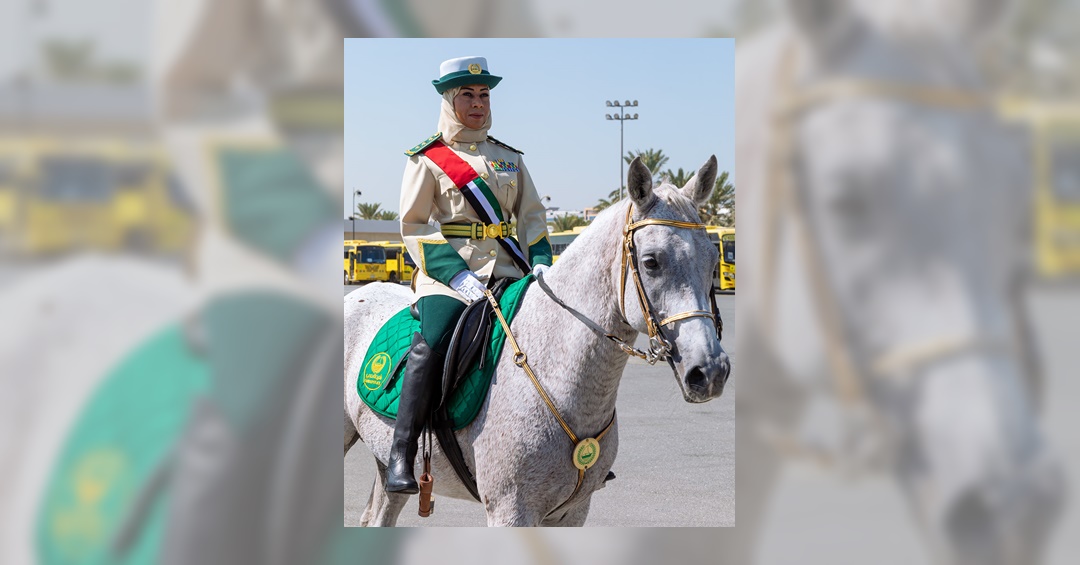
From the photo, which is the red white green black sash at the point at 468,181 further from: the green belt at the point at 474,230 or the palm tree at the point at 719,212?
the palm tree at the point at 719,212

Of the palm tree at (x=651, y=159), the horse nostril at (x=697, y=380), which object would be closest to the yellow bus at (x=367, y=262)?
the palm tree at (x=651, y=159)

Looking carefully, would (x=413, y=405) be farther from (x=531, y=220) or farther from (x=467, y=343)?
(x=531, y=220)

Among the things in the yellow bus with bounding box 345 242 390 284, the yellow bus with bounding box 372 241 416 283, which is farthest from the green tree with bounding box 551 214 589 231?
the yellow bus with bounding box 372 241 416 283

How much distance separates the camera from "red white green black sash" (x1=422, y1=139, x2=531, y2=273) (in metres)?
3.88

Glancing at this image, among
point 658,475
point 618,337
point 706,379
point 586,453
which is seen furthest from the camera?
point 658,475

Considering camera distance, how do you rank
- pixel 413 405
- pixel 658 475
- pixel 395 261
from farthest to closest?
pixel 395 261
pixel 658 475
pixel 413 405

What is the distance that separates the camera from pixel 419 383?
3.88 metres

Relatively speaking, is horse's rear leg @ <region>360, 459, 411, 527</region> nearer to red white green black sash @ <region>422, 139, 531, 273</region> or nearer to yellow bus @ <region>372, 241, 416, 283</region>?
red white green black sash @ <region>422, 139, 531, 273</region>
